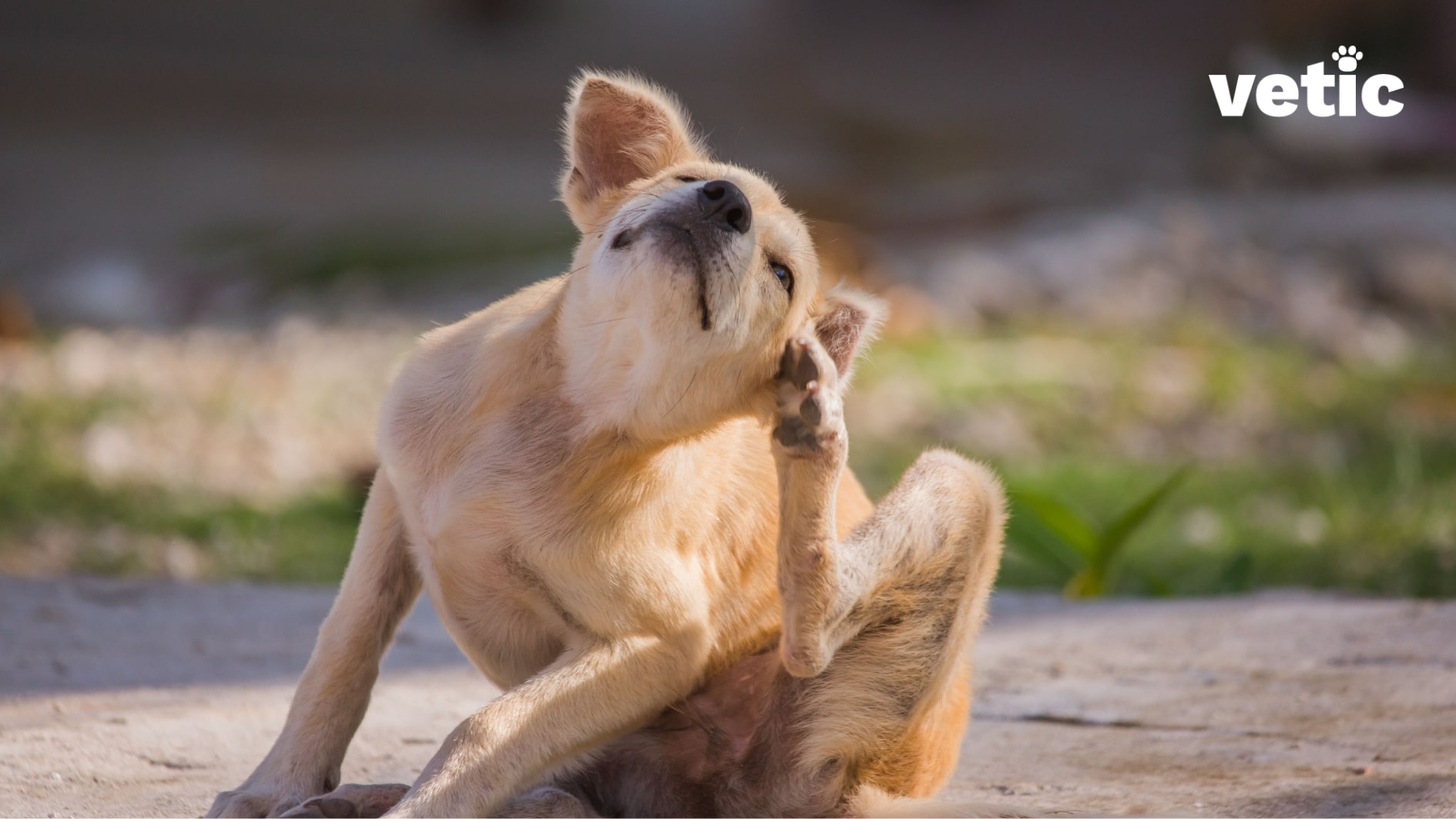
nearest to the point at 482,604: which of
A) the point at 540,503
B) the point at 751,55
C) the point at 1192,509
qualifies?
the point at 540,503

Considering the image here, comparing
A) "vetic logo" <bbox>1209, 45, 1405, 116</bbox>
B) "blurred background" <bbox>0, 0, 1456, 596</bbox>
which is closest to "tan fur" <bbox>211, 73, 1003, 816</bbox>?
"blurred background" <bbox>0, 0, 1456, 596</bbox>

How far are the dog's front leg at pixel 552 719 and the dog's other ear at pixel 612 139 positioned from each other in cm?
100

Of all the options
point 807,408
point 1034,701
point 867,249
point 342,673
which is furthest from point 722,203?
point 867,249

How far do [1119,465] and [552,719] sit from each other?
17.0ft

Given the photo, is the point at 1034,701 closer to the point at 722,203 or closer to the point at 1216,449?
the point at 722,203

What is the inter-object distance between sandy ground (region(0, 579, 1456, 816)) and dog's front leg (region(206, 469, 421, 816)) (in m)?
0.15

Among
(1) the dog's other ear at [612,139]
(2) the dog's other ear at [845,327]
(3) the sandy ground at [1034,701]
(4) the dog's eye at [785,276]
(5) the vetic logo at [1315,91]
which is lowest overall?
(3) the sandy ground at [1034,701]

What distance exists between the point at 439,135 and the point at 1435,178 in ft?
28.9

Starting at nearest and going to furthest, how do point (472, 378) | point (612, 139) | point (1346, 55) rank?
point (472, 378), point (612, 139), point (1346, 55)

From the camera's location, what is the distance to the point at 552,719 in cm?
288

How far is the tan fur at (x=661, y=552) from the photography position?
116 inches

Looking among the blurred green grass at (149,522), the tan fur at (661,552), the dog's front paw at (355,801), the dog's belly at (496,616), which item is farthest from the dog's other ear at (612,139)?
the blurred green grass at (149,522)

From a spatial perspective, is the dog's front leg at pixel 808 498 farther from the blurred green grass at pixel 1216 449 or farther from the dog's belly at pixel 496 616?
the blurred green grass at pixel 1216 449

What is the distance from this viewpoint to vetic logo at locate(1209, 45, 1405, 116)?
8.52 metres
